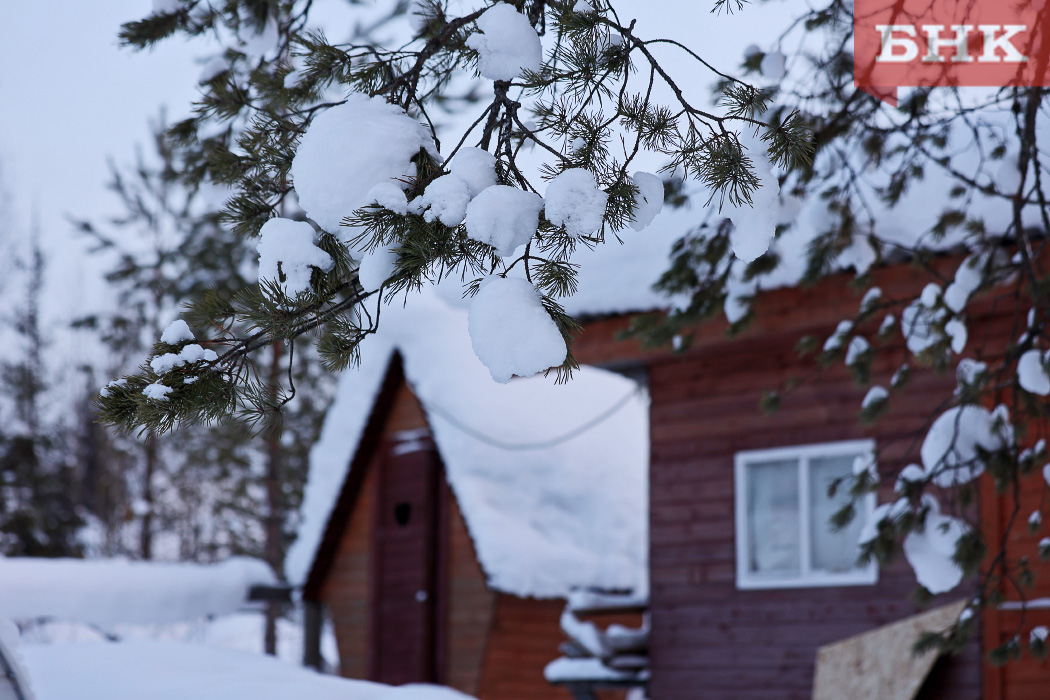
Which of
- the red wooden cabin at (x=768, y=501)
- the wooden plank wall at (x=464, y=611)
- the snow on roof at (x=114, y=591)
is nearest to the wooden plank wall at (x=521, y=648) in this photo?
the wooden plank wall at (x=464, y=611)

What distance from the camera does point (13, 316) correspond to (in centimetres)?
2311

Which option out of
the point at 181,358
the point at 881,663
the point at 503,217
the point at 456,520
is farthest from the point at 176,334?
the point at 456,520

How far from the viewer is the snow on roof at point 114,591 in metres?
12.9

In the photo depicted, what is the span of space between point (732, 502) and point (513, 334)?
22.0ft

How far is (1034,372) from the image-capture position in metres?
4.71

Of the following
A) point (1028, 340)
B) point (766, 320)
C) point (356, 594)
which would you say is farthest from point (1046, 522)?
point (356, 594)

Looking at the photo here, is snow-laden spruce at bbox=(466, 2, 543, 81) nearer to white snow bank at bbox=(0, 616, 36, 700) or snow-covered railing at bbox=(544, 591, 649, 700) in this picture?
white snow bank at bbox=(0, 616, 36, 700)

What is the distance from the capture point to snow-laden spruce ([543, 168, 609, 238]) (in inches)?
102

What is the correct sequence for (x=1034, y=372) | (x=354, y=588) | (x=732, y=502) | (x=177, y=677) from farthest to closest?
(x=354, y=588), (x=732, y=502), (x=1034, y=372), (x=177, y=677)

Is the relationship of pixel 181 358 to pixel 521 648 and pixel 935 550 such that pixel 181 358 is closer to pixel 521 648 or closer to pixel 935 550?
pixel 935 550

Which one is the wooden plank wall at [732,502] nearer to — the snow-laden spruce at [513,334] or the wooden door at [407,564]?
the wooden door at [407,564]

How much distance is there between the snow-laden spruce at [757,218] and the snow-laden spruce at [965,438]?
2.52m

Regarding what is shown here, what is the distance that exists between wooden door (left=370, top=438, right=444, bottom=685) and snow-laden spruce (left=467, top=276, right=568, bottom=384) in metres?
11.1

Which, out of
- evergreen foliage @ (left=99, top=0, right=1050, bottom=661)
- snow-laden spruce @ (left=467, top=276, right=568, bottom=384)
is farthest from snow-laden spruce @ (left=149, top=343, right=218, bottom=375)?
snow-laden spruce @ (left=467, top=276, right=568, bottom=384)
